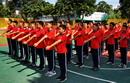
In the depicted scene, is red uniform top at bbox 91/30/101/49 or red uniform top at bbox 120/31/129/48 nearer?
red uniform top at bbox 91/30/101/49

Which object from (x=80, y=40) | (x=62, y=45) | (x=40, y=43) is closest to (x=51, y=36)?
(x=62, y=45)

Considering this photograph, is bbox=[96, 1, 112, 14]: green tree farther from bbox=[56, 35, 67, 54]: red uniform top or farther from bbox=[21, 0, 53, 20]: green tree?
bbox=[56, 35, 67, 54]: red uniform top

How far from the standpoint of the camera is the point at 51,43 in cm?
1302

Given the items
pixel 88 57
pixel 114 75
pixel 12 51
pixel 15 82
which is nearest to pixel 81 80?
pixel 114 75

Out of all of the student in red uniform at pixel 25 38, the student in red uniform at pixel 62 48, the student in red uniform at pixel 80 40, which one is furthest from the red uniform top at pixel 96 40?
the student in red uniform at pixel 25 38

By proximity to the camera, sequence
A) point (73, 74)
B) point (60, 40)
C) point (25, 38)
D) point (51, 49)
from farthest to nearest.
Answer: point (25, 38)
point (73, 74)
point (51, 49)
point (60, 40)

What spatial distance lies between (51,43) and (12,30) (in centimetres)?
500

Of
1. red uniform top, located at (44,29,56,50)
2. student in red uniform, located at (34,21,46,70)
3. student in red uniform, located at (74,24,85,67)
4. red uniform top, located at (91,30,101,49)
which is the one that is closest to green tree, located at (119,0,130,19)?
student in red uniform, located at (74,24,85,67)

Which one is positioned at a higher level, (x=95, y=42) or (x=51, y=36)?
(x=51, y=36)

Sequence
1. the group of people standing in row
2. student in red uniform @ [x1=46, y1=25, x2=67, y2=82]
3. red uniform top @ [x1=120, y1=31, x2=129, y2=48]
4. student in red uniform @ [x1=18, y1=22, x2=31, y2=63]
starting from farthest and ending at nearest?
1. student in red uniform @ [x1=18, y1=22, x2=31, y2=63]
2. red uniform top @ [x1=120, y1=31, x2=129, y2=48]
3. the group of people standing in row
4. student in red uniform @ [x1=46, y1=25, x2=67, y2=82]

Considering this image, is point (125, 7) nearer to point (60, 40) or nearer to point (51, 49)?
point (51, 49)

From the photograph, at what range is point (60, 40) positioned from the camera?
39.9 feet

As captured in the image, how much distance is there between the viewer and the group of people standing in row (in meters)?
12.6

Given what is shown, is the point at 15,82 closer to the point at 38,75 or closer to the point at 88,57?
the point at 38,75
